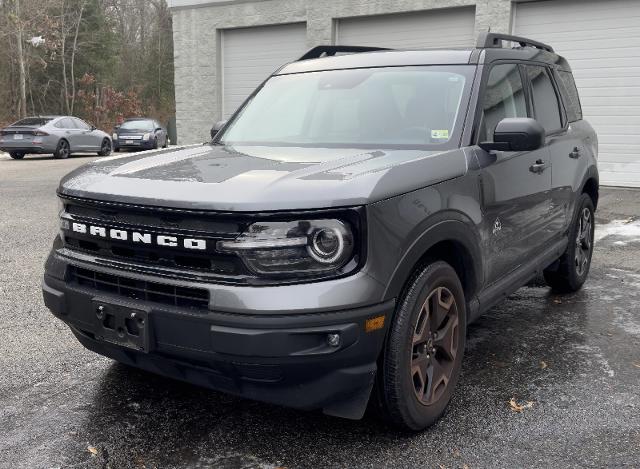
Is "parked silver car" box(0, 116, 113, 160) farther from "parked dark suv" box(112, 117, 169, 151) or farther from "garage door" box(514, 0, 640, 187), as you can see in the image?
"garage door" box(514, 0, 640, 187)

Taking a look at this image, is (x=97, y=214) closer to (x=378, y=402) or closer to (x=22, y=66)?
(x=378, y=402)

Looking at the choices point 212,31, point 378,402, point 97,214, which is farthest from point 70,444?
point 212,31

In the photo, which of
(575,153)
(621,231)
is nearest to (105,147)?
(621,231)

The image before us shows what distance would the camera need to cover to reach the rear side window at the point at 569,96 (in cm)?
516

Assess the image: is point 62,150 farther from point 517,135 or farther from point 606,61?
point 517,135

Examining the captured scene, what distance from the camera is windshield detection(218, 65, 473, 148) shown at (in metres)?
3.63

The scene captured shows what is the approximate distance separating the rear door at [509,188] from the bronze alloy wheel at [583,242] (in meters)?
1.03

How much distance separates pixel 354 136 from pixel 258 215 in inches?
53.3

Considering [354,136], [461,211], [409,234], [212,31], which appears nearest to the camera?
[409,234]

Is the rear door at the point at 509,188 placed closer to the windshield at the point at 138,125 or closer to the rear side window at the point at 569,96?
the rear side window at the point at 569,96

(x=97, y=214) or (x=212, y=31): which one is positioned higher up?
(x=212, y=31)

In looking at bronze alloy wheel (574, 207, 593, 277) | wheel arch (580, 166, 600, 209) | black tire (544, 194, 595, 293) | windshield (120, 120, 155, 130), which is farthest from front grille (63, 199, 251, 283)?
windshield (120, 120, 155, 130)

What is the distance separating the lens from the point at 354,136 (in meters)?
3.72

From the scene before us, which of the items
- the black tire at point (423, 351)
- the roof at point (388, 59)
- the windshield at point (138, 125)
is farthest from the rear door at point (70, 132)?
the black tire at point (423, 351)
